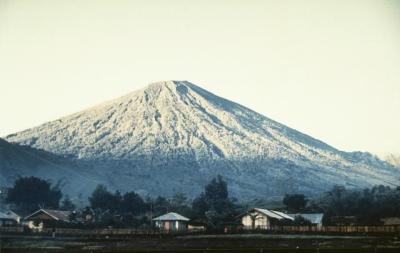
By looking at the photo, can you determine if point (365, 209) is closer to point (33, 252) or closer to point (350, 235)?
point (350, 235)

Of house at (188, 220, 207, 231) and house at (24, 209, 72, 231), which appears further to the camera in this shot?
house at (24, 209, 72, 231)

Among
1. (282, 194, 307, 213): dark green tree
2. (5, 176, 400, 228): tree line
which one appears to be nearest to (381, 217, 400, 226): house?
(5, 176, 400, 228): tree line

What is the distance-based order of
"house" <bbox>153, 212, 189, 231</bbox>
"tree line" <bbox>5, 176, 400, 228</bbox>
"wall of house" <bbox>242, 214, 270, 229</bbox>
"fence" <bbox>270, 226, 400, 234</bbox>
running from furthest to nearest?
1. "tree line" <bbox>5, 176, 400, 228</bbox>
2. "house" <bbox>153, 212, 189, 231</bbox>
3. "wall of house" <bbox>242, 214, 270, 229</bbox>
4. "fence" <bbox>270, 226, 400, 234</bbox>

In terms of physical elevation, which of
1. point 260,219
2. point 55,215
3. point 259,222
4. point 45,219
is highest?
point 55,215

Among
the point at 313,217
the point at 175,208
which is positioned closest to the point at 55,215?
the point at 175,208

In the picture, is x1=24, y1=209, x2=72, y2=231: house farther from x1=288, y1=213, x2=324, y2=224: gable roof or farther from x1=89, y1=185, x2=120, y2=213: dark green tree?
x1=288, y1=213, x2=324, y2=224: gable roof

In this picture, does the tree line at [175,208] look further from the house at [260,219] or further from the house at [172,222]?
the house at [260,219]

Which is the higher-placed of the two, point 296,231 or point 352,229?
point 352,229

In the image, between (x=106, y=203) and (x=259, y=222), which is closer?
(x=259, y=222)

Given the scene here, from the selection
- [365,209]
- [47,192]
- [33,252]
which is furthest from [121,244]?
[47,192]

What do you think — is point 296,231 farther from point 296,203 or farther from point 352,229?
point 296,203

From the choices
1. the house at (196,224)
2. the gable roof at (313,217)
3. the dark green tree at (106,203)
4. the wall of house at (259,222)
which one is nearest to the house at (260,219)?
the wall of house at (259,222)

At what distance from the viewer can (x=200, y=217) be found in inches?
4749

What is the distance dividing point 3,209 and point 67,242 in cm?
9890
